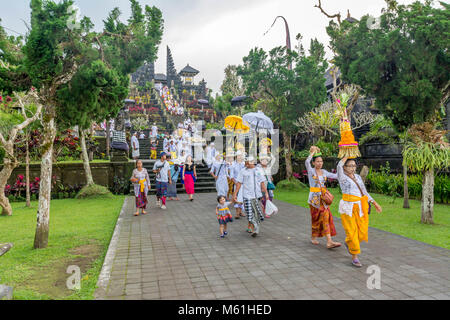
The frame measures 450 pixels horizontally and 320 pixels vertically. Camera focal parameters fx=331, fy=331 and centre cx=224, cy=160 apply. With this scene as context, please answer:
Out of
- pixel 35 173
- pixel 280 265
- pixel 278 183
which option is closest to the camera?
pixel 280 265

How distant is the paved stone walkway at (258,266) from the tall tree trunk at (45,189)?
1.29 metres

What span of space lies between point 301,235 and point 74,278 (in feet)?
14.4

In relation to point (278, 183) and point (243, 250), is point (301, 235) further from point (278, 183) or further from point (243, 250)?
point (278, 183)

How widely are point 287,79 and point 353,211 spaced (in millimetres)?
10269

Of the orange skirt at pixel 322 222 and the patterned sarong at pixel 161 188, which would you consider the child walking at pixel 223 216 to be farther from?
the patterned sarong at pixel 161 188

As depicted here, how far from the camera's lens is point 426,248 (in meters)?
5.82

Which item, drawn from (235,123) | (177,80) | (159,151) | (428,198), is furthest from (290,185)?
(177,80)

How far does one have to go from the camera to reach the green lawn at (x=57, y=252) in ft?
14.1

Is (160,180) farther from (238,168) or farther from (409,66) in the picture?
(409,66)

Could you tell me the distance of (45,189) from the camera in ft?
20.3

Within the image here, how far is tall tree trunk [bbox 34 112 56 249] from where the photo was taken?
6133 millimetres

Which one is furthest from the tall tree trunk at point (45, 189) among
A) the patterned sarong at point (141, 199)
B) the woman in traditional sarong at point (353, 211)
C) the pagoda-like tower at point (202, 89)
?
the pagoda-like tower at point (202, 89)

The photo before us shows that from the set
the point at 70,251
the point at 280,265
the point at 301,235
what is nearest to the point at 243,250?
the point at 280,265

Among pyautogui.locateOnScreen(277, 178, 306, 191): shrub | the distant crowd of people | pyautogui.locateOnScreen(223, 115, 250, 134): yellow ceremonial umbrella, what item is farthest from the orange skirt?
the distant crowd of people
